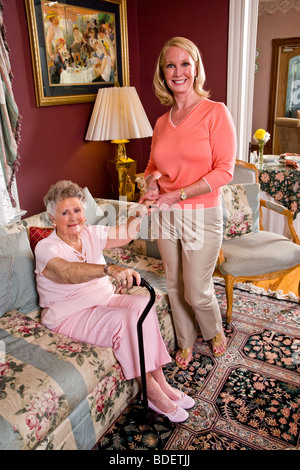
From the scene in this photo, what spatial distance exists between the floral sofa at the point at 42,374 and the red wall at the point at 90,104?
28.4 inches

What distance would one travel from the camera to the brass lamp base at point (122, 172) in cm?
321

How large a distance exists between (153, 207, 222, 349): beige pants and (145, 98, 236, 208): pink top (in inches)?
3.5

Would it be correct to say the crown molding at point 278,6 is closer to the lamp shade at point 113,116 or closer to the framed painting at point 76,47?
the framed painting at point 76,47

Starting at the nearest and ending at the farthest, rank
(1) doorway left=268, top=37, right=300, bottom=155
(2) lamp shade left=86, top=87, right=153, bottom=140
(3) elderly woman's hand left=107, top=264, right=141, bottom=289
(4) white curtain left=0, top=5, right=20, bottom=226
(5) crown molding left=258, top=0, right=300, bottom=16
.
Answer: (3) elderly woman's hand left=107, top=264, right=141, bottom=289
(4) white curtain left=0, top=5, right=20, bottom=226
(2) lamp shade left=86, top=87, right=153, bottom=140
(5) crown molding left=258, top=0, right=300, bottom=16
(1) doorway left=268, top=37, right=300, bottom=155

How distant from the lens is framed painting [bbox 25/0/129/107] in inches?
103

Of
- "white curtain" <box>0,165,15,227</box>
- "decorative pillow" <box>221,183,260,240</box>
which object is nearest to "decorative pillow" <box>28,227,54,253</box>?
"white curtain" <box>0,165,15,227</box>

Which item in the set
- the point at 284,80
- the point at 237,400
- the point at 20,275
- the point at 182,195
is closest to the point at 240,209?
the point at 182,195

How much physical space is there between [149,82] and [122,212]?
1.58 m

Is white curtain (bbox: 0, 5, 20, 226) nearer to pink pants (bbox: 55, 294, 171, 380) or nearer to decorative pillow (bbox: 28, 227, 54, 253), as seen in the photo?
decorative pillow (bbox: 28, 227, 54, 253)

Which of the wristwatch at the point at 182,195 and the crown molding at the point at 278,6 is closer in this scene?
the wristwatch at the point at 182,195

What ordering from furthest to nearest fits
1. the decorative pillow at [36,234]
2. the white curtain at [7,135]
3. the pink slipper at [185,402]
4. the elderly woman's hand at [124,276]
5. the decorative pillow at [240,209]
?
1. the decorative pillow at [240,209]
2. the white curtain at [7,135]
3. the decorative pillow at [36,234]
4. the pink slipper at [185,402]
5. the elderly woman's hand at [124,276]

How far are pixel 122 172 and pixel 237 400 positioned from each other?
1976 mm

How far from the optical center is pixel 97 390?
64.3 inches

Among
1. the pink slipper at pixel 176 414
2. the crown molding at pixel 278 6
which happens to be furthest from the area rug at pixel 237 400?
the crown molding at pixel 278 6
